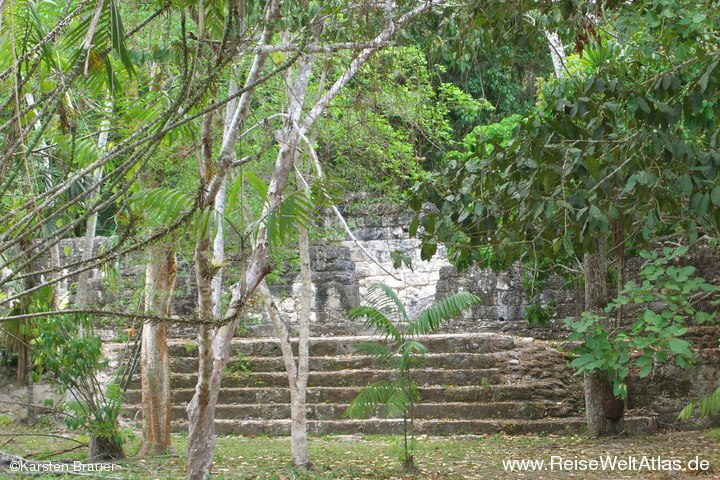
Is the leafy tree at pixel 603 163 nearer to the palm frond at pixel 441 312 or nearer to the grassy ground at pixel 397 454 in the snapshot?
the palm frond at pixel 441 312

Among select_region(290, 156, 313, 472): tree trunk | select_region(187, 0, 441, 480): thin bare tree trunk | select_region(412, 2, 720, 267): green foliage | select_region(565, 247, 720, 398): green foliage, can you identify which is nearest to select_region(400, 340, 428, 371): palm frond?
select_region(290, 156, 313, 472): tree trunk

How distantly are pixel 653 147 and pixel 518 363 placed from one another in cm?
628

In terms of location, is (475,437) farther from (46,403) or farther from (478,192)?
(46,403)

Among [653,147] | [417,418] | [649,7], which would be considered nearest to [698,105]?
[653,147]

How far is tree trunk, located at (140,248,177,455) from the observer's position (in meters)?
7.55

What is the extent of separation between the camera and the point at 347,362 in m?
10.5

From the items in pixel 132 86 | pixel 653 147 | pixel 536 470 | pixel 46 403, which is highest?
pixel 132 86

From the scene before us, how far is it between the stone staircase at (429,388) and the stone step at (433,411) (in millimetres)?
12

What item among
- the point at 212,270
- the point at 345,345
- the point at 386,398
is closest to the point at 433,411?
the point at 345,345

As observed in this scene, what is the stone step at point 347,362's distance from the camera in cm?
1032

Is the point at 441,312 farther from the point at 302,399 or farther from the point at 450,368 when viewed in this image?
the point at 450,368

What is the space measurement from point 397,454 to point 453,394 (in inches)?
93.2

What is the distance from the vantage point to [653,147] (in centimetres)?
434

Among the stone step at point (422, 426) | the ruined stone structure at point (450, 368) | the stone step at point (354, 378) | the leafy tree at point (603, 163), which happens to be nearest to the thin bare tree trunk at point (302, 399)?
the ruined stone structure at point (450, 368)
